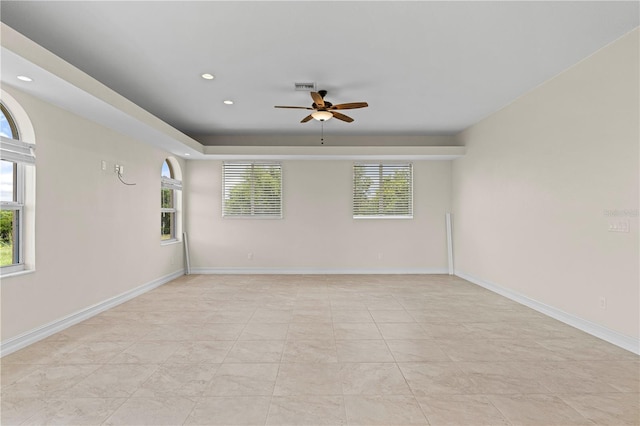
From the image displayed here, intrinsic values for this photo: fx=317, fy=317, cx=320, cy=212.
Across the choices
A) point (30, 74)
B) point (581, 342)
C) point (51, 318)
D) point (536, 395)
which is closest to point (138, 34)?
point (30, 74)

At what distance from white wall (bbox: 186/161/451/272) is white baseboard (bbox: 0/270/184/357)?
6.07 ft

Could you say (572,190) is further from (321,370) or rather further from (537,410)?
(321,370)

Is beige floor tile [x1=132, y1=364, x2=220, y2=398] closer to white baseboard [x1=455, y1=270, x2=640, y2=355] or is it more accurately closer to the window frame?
the window frame

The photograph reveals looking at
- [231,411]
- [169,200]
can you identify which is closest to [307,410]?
[231,411]

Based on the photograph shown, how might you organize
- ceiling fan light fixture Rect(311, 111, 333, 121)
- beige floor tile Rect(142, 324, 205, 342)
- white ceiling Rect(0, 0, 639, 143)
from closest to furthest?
1. white ceiling Rect(0, 0, 639, 143)
2. beige floor tile Rect(142, 324, 205, 342)
3. ceiling fan light fixture Rect(311, 111, 333, 121)

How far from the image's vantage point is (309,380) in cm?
243

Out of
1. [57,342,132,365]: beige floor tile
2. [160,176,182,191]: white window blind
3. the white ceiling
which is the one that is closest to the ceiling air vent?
the white ceiling

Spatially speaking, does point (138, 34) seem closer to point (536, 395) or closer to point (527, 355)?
point (536, 395)

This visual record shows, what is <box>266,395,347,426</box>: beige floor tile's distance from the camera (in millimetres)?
1945

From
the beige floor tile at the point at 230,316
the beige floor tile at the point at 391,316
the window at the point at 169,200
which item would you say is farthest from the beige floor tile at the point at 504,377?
the window at the point at 169,200

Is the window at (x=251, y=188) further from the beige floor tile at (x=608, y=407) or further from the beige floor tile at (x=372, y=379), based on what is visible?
the beige floor tile at (x=608, y=407)

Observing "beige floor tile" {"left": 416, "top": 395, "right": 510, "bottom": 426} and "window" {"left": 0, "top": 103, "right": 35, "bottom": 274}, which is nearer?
"beige floor tile" {"left": 416, "top": 395, "right": 510, "bottom": 426}

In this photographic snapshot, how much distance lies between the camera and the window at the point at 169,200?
614 centimetres

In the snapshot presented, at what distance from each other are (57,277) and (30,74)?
2.10 meters
